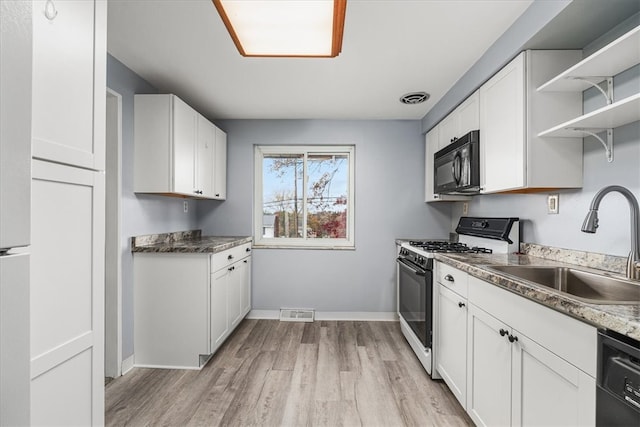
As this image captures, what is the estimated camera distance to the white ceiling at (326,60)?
1710 mm

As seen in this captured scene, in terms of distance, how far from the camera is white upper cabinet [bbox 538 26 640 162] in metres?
1.22

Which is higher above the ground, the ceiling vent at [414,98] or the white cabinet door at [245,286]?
the ceiling vent at [414,98]

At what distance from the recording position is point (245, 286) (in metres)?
3.39

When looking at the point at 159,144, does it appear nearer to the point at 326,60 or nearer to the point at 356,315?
the point at 326,60

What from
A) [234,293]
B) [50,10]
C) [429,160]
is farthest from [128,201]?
[429,160]

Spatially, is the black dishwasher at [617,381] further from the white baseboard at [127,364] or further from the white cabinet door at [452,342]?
the white baseboard at [127,364]

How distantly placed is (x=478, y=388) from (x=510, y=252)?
1.01 metres

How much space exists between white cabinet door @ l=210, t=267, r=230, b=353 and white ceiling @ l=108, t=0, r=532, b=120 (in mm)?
1635

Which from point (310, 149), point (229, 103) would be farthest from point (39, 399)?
point (310, 149)

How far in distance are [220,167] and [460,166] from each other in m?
2.44

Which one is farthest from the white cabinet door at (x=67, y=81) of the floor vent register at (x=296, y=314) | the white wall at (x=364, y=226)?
the floor vent register at (x=296, y=314)

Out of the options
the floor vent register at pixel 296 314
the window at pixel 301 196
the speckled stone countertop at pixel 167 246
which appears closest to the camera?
the speckled stone countertop at pixel 167 246

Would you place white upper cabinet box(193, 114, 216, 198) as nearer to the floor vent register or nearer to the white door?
the floor vent register

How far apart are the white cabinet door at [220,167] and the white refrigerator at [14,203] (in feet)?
8.96
